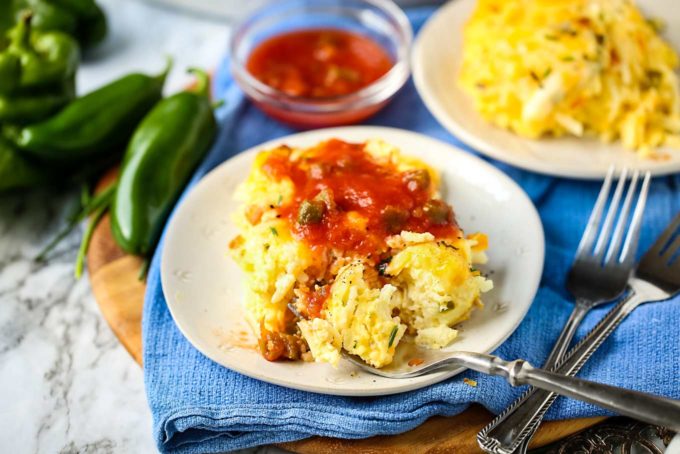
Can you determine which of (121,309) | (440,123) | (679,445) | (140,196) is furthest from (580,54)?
(121,309)

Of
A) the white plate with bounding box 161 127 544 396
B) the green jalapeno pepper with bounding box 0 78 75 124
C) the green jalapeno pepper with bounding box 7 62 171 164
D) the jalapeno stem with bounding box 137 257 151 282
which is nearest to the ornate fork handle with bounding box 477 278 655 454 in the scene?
the white plate with bounding box 161 127 544 396

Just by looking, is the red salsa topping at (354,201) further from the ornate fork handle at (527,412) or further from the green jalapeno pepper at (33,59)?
the green jalapeno pepper at (33,59)

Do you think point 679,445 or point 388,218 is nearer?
point 679,445

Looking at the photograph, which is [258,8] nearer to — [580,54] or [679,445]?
[580,54]

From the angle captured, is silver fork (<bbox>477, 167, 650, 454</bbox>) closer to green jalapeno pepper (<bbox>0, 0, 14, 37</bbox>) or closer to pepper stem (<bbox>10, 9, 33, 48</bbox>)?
pepper stem (<bbox>10, 9, 33, 48</bbox>)

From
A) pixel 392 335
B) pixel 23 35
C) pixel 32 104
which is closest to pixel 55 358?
pixel 32 104

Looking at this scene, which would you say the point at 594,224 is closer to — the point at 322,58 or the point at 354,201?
the point at 354,201
